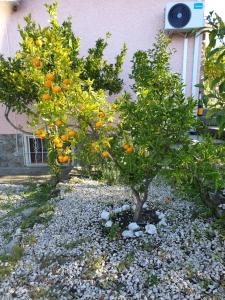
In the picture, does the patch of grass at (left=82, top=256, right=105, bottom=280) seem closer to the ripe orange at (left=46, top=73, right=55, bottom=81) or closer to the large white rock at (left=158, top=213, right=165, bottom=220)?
the large white rock at (left=158, top=213, right=165, bottom=220)

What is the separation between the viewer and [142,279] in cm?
267

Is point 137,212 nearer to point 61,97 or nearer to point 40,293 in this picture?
point 40,293

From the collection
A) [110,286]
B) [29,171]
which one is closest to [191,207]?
[110,286]

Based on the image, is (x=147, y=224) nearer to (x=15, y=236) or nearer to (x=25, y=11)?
(x=15, y=236)

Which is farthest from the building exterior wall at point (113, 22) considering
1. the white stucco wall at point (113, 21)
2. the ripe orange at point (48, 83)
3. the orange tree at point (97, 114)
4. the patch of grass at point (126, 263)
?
the patch of grass at point (126, 263)

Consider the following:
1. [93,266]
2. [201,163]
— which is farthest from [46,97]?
[93,266]

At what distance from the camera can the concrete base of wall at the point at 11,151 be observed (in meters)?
7.04

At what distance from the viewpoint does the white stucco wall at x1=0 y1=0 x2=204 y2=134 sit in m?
5.91

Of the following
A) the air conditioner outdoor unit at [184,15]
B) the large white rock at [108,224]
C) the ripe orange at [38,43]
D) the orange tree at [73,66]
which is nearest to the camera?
the ripe orange at [38,43]

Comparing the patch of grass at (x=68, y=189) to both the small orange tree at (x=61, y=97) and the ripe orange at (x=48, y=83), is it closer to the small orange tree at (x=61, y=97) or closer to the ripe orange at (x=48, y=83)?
the small orange tree at (x=61, y=97)

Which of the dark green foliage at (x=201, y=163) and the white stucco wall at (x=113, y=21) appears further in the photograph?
the white stucco wall at (x=113, y=21)

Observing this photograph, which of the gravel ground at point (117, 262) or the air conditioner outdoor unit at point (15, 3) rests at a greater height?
the air conditioner outdoor unit at point (15, 3)

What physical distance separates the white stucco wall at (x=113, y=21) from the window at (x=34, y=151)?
8.78 ft

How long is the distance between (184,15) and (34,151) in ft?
16.7
